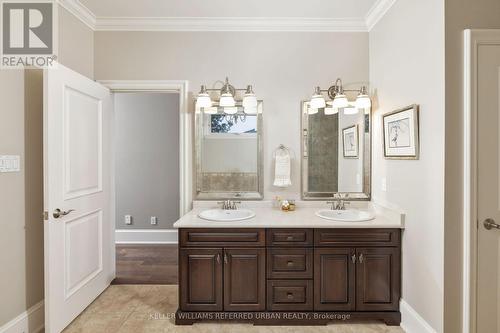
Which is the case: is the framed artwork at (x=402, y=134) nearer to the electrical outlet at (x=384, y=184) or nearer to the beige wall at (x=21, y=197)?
the electrical outlet at (x=384, y=184)

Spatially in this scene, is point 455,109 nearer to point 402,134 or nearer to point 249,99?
point 402,134

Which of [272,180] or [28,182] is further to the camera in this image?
[272,180]

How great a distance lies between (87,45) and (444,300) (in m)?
3.63

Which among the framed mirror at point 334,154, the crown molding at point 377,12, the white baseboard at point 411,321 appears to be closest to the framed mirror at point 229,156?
the framed mirror at point 334,154

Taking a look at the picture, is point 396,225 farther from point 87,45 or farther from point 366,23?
point 87,45

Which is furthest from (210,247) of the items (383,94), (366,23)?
(366,23)

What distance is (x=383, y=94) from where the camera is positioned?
108 inches

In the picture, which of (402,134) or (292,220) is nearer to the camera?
(402,134)

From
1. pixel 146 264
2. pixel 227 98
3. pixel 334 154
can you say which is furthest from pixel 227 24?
pixel 146 264

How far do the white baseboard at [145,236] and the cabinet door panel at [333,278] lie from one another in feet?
8.86

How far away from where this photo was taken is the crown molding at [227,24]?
297cm

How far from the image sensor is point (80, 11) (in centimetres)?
276

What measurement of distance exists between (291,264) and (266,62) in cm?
194

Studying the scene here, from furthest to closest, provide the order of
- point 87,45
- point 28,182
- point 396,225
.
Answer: point 87,45
point 396,225
point 28,182
